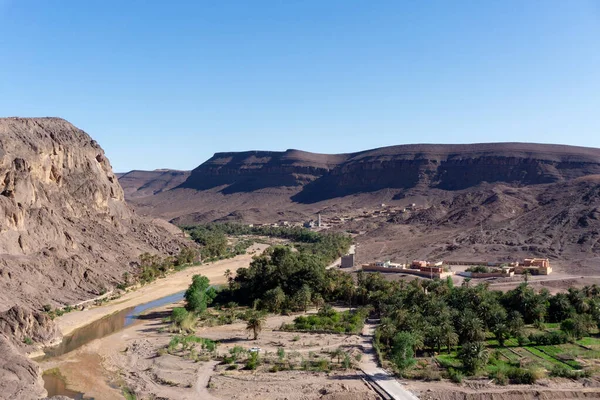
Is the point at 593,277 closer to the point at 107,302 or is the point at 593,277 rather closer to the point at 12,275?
the point at 107,302

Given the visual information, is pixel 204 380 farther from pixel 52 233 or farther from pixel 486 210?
pixel 486 210

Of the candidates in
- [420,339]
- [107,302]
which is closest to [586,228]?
[420,339]

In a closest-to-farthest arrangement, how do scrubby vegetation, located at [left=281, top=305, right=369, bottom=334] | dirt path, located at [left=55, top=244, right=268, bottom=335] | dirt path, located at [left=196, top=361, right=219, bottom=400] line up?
dirt path, located at [left=196, top=361, right=219, bottom=400] < scrubby vegetation, located at [left=281, top=305, right=369, bottom=334] < dirt path, located at [left=55, top=244, right=268, bottom=335]

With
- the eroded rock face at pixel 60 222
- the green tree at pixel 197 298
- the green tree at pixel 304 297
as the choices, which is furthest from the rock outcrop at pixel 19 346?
the green tree at pixel 304 297

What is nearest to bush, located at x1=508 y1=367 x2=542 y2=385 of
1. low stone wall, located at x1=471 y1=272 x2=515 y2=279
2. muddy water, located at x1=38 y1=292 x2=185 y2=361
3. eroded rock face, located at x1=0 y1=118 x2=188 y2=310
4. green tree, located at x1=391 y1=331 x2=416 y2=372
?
green tree, located at x1=391 y1=331 x2=416 y2=372

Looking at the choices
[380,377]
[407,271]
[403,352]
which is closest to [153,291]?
[407,271]

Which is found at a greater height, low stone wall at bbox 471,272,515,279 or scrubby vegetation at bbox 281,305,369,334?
low stone wall at bbox 471,272,515,279

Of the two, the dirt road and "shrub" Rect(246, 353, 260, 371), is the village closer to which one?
the dirt road
